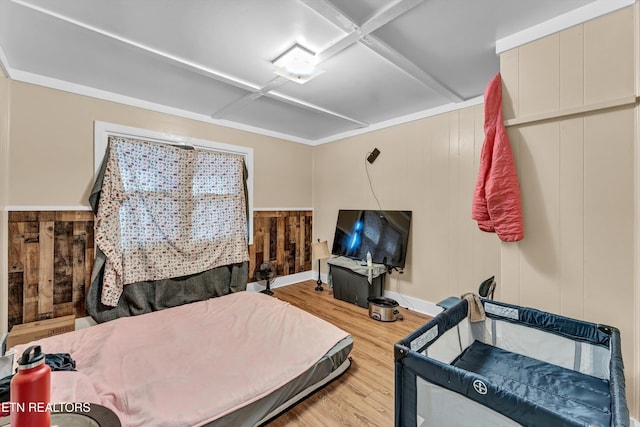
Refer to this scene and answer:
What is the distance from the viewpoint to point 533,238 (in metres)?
1.80

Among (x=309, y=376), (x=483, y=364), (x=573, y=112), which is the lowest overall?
(x=309, y=376)

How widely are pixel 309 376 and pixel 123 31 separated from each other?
2.68 metres

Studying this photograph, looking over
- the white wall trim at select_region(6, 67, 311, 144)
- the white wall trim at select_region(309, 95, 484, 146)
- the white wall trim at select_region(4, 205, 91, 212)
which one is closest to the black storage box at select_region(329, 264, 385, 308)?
the white wall trim at select_region(309, 95, 484, 146)

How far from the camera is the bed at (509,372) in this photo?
856 millimetres

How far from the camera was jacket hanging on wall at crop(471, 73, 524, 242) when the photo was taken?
1.79m

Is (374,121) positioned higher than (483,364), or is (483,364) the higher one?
(374,121)

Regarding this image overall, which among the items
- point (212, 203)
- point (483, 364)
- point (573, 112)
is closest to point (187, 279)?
point (212, 203)

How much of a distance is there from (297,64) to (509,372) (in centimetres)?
248

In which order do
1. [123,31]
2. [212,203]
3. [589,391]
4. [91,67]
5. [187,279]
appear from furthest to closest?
[212,203] → [187,279] → [91,67] → [123,31] → [589,391]

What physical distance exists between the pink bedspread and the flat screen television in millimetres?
1415

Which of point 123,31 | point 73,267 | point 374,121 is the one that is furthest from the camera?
point 374,121

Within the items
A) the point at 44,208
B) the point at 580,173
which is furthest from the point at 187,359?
the point at 580,173

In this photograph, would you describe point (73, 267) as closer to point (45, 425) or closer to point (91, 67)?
point (91, 67)

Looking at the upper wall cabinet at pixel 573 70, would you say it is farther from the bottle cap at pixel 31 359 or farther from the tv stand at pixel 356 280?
the bottle cap at pixel 31 359
